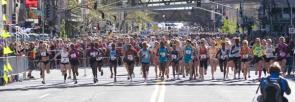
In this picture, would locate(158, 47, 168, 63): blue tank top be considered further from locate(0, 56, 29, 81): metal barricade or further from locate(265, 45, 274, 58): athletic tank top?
locate(0, 56, 29, 81): metal barricade

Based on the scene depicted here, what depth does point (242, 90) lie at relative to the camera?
74.9 feet

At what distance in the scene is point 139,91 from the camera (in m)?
22.4

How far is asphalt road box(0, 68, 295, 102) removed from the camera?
65.1 feet

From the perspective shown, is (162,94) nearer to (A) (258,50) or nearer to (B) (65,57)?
(A) (258,50)

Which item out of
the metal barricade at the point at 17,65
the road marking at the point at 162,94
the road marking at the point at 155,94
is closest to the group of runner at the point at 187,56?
the metal barricade at the point at 17,65

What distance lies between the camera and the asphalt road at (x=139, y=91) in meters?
19.8

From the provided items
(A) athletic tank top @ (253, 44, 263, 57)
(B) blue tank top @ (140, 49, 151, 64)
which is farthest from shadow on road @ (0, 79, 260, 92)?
(A) athletic tank top @ (253, 44, 263, 57)

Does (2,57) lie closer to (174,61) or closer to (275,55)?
(174,61)

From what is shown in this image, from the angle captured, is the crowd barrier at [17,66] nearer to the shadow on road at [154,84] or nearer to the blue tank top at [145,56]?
the shadow on road at [154,84]

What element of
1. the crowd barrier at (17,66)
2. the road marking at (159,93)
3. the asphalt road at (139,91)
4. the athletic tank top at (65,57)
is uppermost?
the athletic tank top at (65,57)

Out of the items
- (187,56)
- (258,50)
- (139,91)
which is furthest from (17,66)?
(258,50)

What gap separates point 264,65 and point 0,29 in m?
12.9

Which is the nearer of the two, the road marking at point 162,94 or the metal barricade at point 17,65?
the road marking at point 162,94

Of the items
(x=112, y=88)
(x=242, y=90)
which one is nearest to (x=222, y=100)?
(x=242, y=90)
